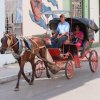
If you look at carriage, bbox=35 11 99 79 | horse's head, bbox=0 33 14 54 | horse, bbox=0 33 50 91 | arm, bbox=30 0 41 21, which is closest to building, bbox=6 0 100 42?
arm, bbox=30 0 41 21

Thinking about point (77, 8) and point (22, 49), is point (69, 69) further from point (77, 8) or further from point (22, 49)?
point (77, 8)

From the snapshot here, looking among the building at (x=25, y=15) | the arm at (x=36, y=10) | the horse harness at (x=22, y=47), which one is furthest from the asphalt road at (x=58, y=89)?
the arm at (x=36, y=10)

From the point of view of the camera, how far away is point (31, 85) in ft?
40.8

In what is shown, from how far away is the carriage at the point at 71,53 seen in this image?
44.6 feet

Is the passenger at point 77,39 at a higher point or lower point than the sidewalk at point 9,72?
higher

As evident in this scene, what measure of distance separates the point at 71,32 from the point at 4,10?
4212 mm

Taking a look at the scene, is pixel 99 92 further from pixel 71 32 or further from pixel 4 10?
pixel 4 10

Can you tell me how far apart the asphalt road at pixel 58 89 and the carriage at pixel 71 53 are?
0.39 meters

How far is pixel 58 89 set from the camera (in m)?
11.7

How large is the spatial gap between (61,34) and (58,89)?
9.19 ft

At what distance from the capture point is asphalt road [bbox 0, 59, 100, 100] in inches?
413

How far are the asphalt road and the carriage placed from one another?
393 mm

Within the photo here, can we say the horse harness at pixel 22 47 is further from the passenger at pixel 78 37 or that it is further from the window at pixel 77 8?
the window at pixel 77 8

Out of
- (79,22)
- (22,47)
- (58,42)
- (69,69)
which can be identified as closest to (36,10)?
(79,22)
